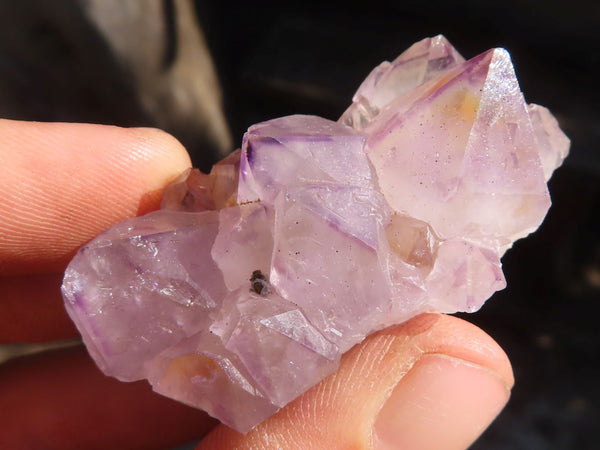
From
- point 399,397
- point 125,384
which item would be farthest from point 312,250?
point 125,384

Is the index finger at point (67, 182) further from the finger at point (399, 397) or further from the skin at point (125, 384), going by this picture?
the finger at point (399, 397)

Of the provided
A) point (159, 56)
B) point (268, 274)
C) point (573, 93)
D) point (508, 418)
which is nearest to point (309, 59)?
point (159, 56)

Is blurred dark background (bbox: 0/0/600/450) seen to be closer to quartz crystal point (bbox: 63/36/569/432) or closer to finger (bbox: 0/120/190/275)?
finger (bbox: 0/120/190/275)

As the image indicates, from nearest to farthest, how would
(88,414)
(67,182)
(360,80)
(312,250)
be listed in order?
1. (312,250)
2. (67,182)
3. (88,414)
4. (360,80)

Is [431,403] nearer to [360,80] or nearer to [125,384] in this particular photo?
[125,384]

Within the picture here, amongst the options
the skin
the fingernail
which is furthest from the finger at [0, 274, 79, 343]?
the fingernail

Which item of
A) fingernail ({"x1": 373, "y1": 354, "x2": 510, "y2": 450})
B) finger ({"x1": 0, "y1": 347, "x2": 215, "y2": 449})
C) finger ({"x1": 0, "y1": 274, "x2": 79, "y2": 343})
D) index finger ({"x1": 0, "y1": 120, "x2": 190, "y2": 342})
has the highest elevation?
index finger ({"x1": 0, "y1": 120, "x2": 190, "y2": 342})
